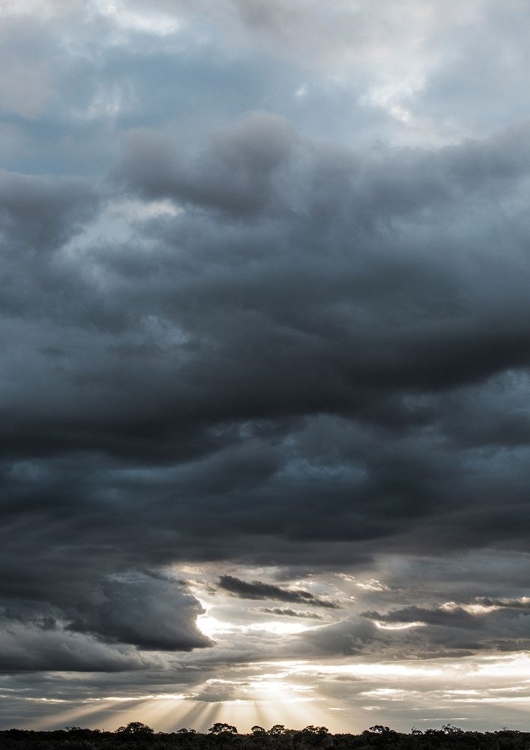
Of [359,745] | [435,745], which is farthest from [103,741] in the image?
[435,745]

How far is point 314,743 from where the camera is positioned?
112438 millimetres

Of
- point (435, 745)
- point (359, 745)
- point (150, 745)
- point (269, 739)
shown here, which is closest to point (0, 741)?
point (150, 745)

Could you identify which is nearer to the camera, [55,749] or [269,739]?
[55,749]

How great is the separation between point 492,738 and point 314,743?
20579 millimetres

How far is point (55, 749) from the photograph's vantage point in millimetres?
109625

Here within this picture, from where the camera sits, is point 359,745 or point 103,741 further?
point 103,741

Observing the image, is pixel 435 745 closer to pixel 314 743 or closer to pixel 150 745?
pixel 314 743

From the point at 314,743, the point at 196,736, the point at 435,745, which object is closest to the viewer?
the point at 435,745

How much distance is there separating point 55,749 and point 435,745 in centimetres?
4318

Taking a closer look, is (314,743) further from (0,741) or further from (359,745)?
(0,741)

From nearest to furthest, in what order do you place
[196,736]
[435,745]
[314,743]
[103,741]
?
[435,745] < [314,743] < [103,741] < [196,736]

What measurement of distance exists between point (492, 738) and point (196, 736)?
139ft

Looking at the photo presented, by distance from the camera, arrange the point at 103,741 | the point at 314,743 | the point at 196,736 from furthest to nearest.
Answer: the point at 196,736, the point at 103,741, the point at 314,743

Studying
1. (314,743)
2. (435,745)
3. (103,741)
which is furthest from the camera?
(103,741)
